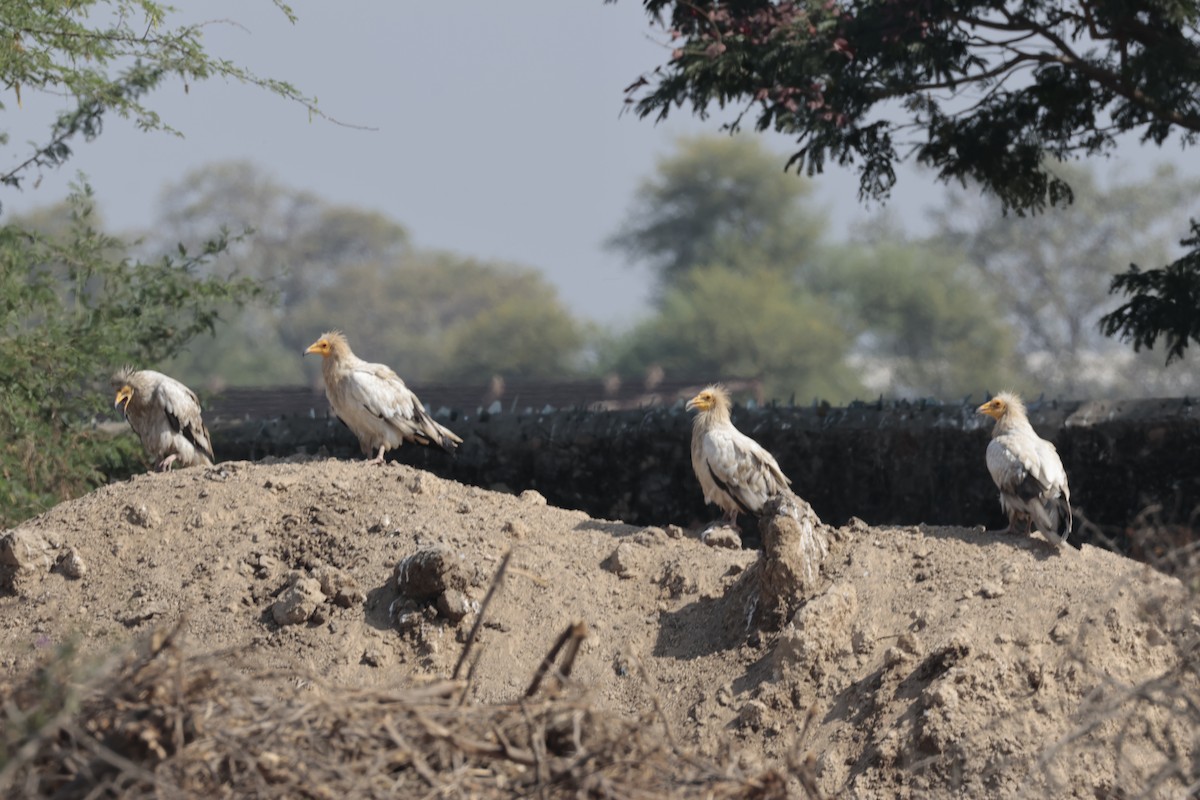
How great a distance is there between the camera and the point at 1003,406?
1031cm

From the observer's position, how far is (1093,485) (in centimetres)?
1199

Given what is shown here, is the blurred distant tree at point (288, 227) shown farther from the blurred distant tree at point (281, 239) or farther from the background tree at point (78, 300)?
the background tree at point (78, 300)

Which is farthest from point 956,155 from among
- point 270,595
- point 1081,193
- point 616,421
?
point 1081,193

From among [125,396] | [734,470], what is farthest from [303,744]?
[125,396]

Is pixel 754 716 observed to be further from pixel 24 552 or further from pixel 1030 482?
pixel 24 552

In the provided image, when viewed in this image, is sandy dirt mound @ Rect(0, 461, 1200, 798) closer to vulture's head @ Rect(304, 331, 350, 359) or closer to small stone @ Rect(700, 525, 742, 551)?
small stone @ Rect(700, 525, 742, 551)

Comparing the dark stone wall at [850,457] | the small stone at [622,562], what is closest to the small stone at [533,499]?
the small stone at [622,562]

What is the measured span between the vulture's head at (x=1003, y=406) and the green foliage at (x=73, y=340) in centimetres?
679

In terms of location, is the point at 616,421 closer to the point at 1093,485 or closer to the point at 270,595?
the point at 1093,485

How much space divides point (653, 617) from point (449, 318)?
273 ft

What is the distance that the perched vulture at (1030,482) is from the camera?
9172 mm

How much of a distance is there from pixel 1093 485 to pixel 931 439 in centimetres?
122

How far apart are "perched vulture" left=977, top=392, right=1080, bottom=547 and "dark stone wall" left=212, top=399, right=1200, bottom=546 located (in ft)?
6.25

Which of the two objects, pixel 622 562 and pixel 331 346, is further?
pixel 331 346
